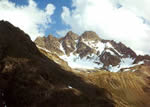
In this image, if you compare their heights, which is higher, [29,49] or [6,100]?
[29,49]

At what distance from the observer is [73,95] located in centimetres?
7088

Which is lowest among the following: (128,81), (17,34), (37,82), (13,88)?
(13,88)

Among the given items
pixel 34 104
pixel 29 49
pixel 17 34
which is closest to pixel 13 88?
pixel 34 104

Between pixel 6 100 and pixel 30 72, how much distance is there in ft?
44.8

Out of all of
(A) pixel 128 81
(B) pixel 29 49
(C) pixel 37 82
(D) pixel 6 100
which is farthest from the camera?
(A) pixel 128 81

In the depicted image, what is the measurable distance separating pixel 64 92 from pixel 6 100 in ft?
60.9

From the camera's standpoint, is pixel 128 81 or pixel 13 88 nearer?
pixel 13 88

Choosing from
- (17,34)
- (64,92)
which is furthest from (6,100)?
(17,34)

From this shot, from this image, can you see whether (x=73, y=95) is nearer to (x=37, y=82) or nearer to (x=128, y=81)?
(x=37, y=82)

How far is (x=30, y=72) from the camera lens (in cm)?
7138

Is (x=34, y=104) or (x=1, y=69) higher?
(x=1, y=69)

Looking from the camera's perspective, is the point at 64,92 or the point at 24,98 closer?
the point at 24,98

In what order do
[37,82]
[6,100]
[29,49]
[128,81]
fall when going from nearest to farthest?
[6,100], [37,82], [29,49], [128,81]

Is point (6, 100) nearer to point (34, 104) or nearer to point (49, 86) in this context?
point (34, 104)
